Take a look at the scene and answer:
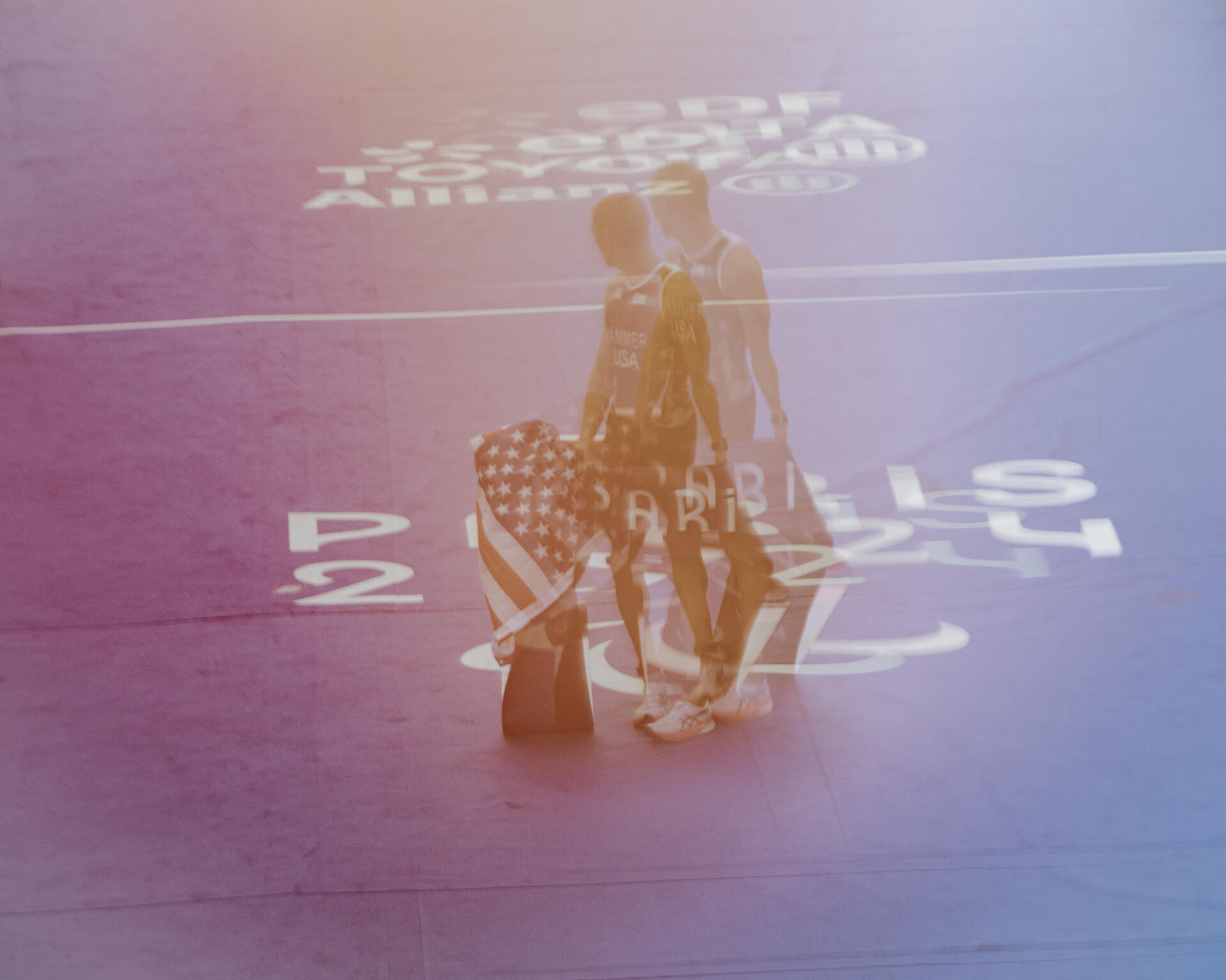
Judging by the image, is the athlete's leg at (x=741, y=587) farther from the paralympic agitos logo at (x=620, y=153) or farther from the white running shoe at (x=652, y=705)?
the paralympic agitos logo at (x=620, y=153)

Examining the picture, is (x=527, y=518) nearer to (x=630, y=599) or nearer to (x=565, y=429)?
(x=630, y=599)

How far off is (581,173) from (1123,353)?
1.84 m

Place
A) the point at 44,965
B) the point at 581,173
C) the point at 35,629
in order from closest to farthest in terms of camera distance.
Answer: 1. the point at 44,965
2. the point at 35,629
3. the point at 581,173

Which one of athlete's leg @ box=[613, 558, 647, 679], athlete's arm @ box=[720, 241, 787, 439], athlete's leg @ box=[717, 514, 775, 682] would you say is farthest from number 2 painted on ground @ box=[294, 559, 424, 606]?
athlete's arm @ box=[720, 241, 787, 439]

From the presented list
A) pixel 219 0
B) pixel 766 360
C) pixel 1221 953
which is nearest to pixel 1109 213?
pixel 766 360

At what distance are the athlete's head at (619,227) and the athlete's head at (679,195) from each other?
7 centimetres

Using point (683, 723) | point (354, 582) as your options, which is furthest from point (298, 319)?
point (683, 723)

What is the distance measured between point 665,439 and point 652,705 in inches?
25.6

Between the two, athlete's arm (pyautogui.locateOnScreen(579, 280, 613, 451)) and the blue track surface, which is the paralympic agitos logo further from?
athlete's arm (pyautogui.locateOnScreen(579, 280, 613, 451))

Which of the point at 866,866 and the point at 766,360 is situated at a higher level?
the point at 766,360

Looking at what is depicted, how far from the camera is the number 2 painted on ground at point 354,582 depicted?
2.65 m

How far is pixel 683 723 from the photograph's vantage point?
2.41 m

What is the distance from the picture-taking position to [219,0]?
154 inches

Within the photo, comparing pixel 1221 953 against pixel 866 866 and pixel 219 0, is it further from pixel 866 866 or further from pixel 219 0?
pixel 219 0
